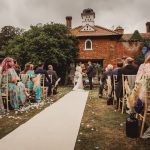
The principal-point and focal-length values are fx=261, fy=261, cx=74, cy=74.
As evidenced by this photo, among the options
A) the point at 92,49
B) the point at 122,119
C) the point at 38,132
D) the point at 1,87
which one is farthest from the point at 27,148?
the point at 92,49

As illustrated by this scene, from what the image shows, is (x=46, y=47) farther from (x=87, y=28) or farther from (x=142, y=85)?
(x=142, y=85)

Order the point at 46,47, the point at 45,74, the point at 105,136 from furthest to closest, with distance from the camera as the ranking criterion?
the point at 46,47
the point at 45,74
the point at 105,136

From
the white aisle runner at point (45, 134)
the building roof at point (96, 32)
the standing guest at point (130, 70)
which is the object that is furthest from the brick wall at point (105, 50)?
the white aisle runner at point (45, 134)

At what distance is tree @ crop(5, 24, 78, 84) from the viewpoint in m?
25.0

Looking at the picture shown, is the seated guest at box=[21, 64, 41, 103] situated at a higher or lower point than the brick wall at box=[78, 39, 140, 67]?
lower

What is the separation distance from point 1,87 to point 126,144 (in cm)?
517

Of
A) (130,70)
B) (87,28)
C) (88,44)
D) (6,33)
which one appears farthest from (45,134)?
(6,33)

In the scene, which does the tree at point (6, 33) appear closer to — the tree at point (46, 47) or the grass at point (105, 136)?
the tree at point (46, 47)

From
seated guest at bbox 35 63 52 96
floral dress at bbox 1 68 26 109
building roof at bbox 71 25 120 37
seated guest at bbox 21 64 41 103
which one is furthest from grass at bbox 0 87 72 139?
building roof at bbox 71 25 120 37

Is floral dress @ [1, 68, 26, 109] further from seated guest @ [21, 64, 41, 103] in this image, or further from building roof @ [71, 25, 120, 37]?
building roof @ [71, 25, 120, 37]

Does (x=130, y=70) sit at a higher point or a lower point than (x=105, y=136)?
higher

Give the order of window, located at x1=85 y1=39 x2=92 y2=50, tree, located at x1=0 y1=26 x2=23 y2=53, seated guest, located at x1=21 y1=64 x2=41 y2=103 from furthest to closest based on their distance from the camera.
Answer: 1. tree, located at x1=0 y1=26 x2=23 y2=53
2. window, located at x1=85 y1=39 x2=92 y2=50
3. seated guest, located at x1=21 y1=64 x2=41 y2=103

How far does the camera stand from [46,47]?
25.1 m

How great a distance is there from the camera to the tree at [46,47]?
2500cm
